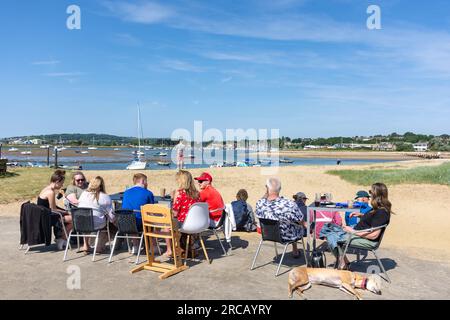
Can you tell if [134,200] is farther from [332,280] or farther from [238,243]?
[332,280]

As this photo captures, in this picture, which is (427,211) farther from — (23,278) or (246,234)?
(23,278)

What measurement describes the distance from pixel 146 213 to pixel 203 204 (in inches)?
30.8

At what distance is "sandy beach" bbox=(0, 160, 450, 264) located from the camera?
25.6 feet

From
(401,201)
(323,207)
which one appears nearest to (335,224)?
(323,207)

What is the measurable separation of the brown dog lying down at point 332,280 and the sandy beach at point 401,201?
234cm

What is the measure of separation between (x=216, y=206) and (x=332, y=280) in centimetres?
223

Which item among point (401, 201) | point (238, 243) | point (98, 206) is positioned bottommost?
point (401, 201)

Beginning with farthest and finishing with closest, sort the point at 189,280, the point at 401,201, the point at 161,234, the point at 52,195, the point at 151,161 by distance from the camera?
1. the point at 151,161
2. the point at 401,201
3. the point at 52,195
4. the point at 161,234
5. the point at 189,280

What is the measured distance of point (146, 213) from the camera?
5.19 metres

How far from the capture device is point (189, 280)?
16.0ft

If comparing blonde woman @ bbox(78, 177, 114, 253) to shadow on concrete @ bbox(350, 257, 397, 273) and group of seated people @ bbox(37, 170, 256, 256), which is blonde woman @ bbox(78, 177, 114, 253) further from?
shadow on concrete @ bbox(350, 257, 397, 273)

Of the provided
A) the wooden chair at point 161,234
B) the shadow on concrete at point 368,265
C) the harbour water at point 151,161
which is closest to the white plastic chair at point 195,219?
the wooden chair at point 161,234

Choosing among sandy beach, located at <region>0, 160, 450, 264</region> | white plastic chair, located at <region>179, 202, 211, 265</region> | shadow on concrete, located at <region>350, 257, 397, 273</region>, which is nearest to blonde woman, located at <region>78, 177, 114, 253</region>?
white plastic chair, located at <region>179, 202, 211, 265</region>
